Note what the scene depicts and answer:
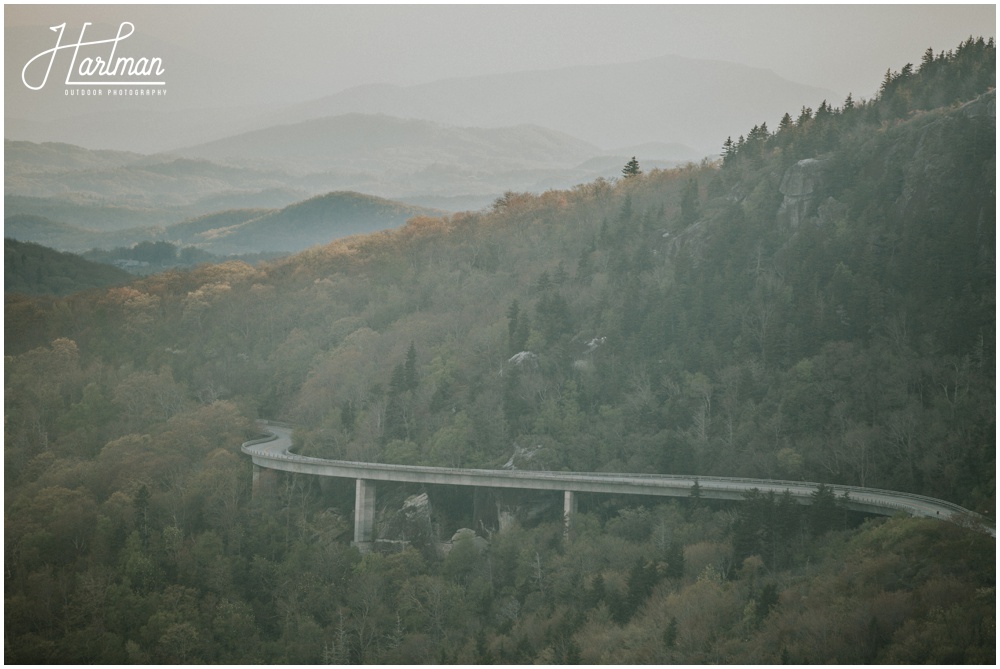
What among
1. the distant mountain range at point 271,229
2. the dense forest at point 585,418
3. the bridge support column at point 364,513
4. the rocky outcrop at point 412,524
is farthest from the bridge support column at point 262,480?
the distant mountain range at point 271,229

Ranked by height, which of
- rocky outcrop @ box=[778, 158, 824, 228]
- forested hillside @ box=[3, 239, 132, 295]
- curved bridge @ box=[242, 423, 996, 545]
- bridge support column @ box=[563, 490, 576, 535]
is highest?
rocky outcrop @ box=[778, 158, 824, 228]

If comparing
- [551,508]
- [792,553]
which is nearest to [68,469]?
[551,508]

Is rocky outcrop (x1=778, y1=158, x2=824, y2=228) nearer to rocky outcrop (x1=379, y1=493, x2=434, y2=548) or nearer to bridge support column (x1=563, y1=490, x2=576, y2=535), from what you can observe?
bridge support column (x1=563, y1=490, x2=576, y2=535)

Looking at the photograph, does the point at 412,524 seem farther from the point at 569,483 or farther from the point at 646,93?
the point at 646,93

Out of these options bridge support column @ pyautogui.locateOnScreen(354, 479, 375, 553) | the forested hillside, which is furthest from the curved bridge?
the forested hillside

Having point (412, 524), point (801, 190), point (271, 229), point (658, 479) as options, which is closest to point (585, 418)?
point (658, 479)
